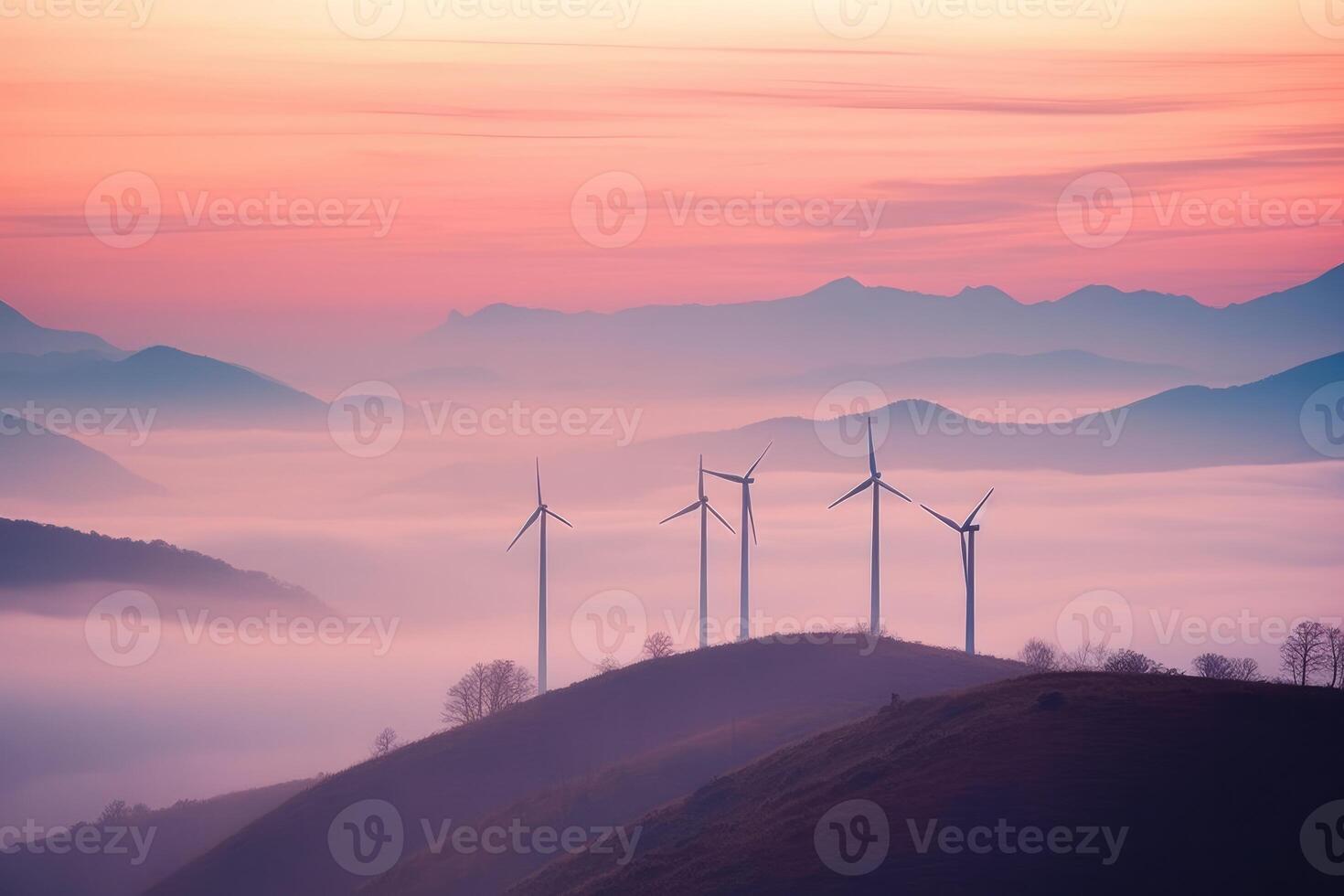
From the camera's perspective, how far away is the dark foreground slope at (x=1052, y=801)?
52438mm

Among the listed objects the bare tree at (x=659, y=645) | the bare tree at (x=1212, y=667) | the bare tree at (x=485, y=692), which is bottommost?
the bare tree at (x=485, y=692)

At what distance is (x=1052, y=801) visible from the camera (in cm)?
5703

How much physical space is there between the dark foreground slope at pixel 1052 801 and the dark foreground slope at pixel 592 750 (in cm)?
2073

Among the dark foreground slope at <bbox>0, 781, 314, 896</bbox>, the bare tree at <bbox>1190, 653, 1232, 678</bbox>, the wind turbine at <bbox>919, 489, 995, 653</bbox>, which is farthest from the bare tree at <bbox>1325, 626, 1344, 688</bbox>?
the dark foreground slope at <bbox>0, 781, 314, 896</bbox>

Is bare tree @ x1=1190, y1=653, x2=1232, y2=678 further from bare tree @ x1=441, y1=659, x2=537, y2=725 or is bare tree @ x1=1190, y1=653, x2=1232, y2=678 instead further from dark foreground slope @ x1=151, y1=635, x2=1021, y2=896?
bare tree @ x1=441, y1=659, x2=537, y2=725

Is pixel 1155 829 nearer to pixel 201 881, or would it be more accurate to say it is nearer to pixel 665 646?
pixel 201 881

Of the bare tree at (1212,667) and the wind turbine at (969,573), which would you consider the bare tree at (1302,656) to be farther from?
the wind turbine at (969,573)

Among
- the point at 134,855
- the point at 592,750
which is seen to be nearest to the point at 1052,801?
the point at 592,750

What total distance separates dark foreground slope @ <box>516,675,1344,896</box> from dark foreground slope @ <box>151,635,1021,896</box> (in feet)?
68.0

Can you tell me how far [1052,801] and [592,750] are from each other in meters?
54.6

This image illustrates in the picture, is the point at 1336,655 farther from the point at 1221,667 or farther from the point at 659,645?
the point at 659,645

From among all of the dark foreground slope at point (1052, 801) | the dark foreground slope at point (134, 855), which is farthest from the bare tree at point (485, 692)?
the dark foreground slope at point (1052, 801)

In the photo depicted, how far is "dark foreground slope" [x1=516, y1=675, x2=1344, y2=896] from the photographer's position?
52438 millimetres

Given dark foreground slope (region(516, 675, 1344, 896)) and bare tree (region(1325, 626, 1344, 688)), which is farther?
bare tree (region(1325, 626, 1344, 688))
